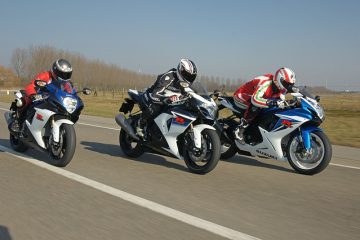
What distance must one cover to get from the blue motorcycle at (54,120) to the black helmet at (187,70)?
1.66 meters

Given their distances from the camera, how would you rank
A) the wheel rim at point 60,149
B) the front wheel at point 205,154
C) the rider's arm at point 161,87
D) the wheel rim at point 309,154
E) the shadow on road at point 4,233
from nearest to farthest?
the shadow on road at point 4,233
the front wheel at point 205,154
the wheel rim at point 309,154
the wheel rim at point 60,149
the rider's arm at point 161,87

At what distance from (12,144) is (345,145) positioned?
7539 mm

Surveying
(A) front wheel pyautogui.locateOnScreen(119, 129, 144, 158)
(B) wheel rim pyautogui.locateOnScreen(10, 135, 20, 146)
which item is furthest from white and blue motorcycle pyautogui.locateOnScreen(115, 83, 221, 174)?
(B) wheel rim pyautogui.locateOnScreen(10, 135, 20, 146)

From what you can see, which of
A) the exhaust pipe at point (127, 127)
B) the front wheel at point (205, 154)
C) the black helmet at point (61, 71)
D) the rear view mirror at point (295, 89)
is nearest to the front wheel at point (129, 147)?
the exhaust pipe at point (127, 127)

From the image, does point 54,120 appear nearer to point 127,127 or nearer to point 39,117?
point 39,117

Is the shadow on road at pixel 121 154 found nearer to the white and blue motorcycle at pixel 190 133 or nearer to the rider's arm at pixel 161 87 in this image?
the white and blue motorcycle at pixel 190 133

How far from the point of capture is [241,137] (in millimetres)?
7531

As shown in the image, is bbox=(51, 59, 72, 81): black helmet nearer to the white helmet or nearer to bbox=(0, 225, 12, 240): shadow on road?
the white helmet

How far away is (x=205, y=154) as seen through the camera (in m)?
6.61

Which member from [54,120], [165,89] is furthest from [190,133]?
[54,120]

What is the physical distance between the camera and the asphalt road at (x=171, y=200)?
4.07 metres

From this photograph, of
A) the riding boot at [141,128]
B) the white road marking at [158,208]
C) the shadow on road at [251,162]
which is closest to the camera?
the white road marking at [158,208]

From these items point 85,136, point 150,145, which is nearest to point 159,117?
point 150,145

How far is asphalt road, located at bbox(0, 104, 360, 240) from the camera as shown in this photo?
4.07m
